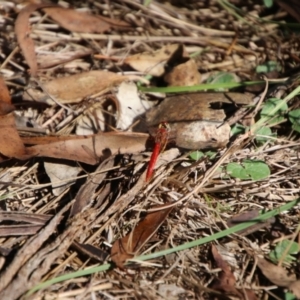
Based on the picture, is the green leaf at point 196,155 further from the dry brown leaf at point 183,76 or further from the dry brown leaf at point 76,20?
the dry brown leaf at point 76,20

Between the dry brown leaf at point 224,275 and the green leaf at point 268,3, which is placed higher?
the green leaf at point 268,3

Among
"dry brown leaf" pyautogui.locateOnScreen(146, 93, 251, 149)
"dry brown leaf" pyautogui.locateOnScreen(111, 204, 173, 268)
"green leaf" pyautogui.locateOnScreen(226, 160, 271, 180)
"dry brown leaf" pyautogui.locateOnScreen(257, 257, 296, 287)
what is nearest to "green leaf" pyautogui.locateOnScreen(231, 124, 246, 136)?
"dry brown leaf" pyautogui.locateOnScreen(146, 93, 251, 149)

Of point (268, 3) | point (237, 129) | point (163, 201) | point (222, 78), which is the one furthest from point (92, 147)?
point (268, 3)

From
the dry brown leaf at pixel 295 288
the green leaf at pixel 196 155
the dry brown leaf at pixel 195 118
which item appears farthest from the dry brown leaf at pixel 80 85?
the dry brown leaf at pixel 295 288

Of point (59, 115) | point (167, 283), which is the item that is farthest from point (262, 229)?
point (59, 115)

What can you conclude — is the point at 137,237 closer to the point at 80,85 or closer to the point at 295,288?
the point at 295,288
